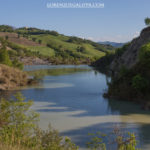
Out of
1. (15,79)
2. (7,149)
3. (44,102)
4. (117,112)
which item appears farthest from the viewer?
(15,79)

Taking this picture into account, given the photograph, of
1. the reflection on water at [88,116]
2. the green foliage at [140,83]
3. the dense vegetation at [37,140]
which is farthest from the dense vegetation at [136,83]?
the dense vegetation at [37,140]

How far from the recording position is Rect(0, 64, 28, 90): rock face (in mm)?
54662

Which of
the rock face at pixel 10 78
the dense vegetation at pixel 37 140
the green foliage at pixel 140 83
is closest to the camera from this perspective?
the dense vegetation at pixel 37 140

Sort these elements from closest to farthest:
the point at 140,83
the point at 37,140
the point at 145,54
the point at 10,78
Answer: the point at 37,140 < the point at 140,83 < the point at 145,54 < the point at 10,78

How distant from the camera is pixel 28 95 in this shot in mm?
46594

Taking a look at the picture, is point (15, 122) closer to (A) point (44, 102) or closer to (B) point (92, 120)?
(B) point (92, 120)

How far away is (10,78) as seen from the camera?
184 ft

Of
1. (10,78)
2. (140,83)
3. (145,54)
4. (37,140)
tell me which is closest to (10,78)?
(10,78)

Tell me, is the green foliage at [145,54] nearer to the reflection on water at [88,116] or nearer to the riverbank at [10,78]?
the reflection on water at [88,116]

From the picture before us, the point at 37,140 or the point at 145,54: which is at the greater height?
the point at 145,54

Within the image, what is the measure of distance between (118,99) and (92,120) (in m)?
13.2

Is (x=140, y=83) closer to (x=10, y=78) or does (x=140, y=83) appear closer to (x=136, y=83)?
(x=136, y=83)

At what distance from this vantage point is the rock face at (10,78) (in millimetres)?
54662

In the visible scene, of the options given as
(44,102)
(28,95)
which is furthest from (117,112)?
(28,95)
